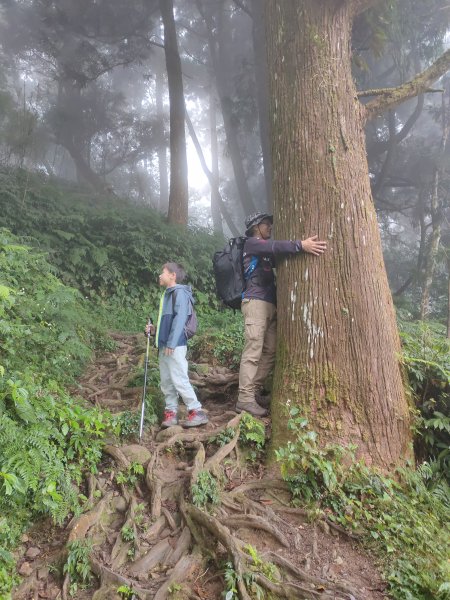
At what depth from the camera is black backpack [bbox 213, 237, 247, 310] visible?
508 cm

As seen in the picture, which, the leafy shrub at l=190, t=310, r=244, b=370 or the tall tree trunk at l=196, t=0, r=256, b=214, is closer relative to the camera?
the leafy shrub at l=190, t=310, r=244, b=370

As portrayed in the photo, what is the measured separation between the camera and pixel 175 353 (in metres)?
4.73

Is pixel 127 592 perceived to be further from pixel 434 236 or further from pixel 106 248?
pixel 434 236

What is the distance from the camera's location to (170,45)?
1426cm

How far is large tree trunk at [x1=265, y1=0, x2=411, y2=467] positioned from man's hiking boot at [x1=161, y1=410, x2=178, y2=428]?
1.23 m

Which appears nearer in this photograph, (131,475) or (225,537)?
Result: (225,537)

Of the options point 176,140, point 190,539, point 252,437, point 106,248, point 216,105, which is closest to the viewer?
point 190,539

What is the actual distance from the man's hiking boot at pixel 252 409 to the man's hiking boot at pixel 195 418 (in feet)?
1.30

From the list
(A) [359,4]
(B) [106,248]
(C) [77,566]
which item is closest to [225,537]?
(C) [77,566]

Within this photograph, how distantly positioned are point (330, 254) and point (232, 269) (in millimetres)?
1316

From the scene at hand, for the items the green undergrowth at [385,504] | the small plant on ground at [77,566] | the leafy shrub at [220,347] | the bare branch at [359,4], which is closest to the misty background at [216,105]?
the bare branch at [359,4]

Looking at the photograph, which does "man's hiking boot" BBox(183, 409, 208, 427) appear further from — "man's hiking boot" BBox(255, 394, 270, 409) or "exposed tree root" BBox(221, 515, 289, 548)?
"exposed tree root" BBox(221, 515, 289, 548)

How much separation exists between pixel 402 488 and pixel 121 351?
16.9ft

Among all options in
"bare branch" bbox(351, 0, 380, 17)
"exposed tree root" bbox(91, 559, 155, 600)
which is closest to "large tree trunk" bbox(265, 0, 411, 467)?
"bare branch" bbox(351, 0, 380, 17)
